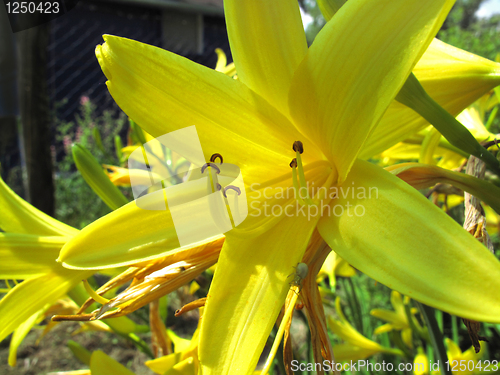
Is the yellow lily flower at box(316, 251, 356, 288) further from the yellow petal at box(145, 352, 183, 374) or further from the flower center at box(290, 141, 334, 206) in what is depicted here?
the flower center at box(290, 141, 334, 206)

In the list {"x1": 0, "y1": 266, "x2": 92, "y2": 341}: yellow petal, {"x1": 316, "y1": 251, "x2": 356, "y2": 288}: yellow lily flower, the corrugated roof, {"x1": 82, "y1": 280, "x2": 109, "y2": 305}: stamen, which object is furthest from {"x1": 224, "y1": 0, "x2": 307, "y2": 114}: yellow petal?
the corrugated roof

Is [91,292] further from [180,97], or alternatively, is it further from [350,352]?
[350,352]

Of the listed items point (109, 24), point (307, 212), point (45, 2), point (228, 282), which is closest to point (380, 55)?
point (307, 212)

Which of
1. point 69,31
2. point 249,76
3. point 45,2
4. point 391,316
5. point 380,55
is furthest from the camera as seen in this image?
point 69,31

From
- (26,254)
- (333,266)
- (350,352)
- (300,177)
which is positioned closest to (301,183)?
(300,177)

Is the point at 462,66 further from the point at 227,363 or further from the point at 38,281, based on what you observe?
the point at 38,281

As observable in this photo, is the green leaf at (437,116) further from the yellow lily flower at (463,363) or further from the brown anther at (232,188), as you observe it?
the yellow lily flower at (463,363)
